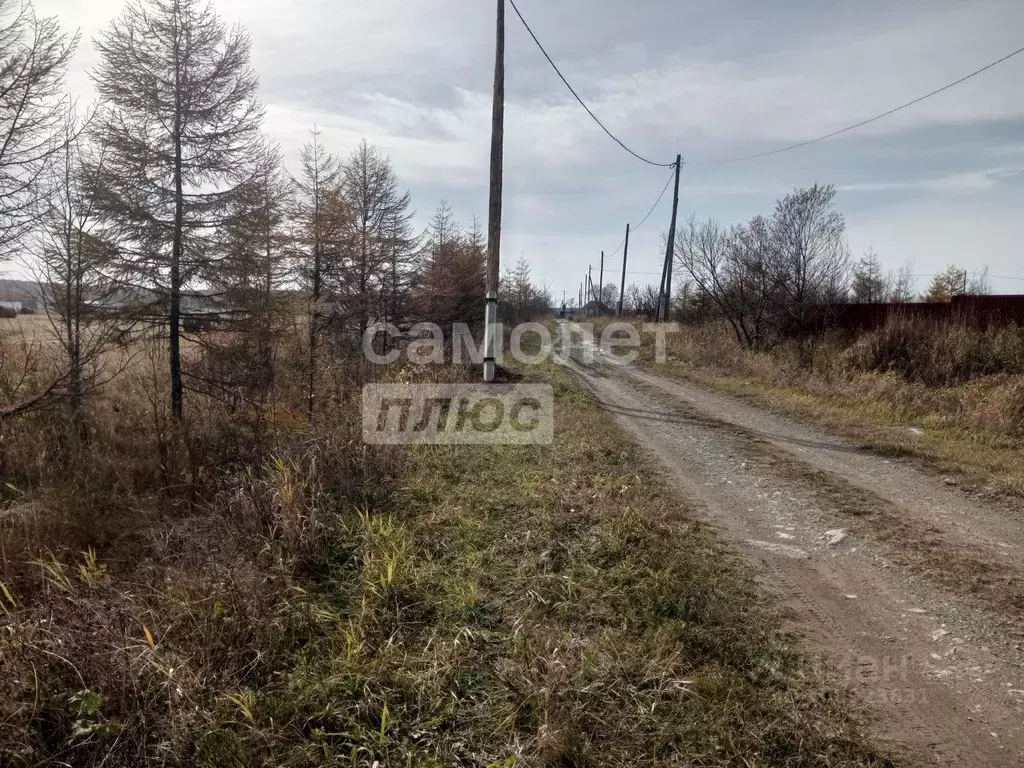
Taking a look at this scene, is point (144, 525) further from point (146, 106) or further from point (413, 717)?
point (146, 106)

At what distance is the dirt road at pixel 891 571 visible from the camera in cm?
262

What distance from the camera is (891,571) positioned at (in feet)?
13.0

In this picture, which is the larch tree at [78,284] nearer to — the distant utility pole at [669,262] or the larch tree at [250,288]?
the larch tree at [250,288]

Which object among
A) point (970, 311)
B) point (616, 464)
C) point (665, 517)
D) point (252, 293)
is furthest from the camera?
point (970, 311)

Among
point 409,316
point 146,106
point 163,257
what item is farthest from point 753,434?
point 409,316

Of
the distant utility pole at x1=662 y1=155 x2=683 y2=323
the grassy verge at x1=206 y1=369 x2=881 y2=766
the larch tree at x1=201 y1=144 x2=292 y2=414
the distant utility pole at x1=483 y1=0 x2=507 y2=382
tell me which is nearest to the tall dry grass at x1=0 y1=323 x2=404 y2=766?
the grassy verge at x1=206 y1=369 x2=881 y2=766

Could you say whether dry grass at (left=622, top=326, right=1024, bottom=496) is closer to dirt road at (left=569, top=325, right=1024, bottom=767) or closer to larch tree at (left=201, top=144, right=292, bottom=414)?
dirt road at (left=569, top=325, right=1024, bottom=767)

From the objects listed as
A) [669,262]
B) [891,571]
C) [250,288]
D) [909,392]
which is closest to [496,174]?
[250,288]

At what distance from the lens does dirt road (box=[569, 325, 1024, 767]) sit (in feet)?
8.61

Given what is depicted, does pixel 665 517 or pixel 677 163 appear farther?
pixel 677 163

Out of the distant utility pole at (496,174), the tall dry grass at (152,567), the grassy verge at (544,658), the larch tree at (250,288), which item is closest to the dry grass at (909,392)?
the grassy verge at (544,658)

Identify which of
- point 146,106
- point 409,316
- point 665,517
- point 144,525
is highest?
point 146,106

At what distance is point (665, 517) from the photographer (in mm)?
4887

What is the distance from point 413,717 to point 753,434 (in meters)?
6.57
